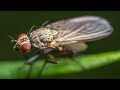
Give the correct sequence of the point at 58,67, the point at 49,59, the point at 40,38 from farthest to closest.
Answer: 1. the point at 40,38
2. the point at 49,59
3. the point at 58,67

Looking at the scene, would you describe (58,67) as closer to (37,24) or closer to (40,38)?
(40,38)

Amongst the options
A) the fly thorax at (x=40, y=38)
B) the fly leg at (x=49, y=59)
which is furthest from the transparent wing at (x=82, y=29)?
the fly leg at (x=49, y=59)

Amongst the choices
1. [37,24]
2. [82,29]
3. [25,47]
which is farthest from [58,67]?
[82,29]

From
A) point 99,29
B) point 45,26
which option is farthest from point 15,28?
point 99,29

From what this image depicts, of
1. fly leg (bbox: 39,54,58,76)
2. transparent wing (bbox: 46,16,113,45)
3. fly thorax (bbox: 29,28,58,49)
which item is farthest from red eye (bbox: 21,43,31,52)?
transparent wing (bbox: 46,16,113,45)

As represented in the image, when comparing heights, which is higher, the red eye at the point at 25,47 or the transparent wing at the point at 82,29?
the transparent wing at the point at 82,29

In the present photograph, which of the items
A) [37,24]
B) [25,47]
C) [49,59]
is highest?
[37,24]

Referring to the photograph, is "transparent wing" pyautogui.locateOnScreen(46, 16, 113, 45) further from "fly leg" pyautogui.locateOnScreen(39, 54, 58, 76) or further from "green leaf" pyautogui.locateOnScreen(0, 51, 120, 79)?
"green leaf" pyautogui.locateOnScreen(0, 51, 120, 79)

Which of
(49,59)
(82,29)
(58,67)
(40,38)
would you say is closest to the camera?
(58,67)

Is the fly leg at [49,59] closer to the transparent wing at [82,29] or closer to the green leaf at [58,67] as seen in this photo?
the green leaf at [58,67]
